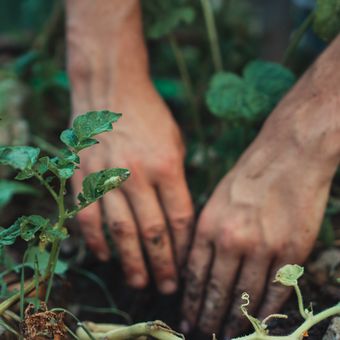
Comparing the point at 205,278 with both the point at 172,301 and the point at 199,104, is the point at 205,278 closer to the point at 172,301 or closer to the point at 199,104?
the point at 172,301

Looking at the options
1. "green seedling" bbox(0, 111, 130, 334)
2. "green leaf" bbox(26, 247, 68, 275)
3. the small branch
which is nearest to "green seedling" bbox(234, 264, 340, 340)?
the small branch

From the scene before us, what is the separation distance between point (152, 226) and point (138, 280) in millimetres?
133

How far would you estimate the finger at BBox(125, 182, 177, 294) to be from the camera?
1203 mm

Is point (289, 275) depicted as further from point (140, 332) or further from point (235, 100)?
point (235, 100)

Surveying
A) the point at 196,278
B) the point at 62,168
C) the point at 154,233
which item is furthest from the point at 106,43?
the point at 62,168

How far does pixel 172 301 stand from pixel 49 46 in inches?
43.4

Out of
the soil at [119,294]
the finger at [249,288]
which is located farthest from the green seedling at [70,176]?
the finger at [249,288]

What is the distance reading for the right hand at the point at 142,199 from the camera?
121 centimetres

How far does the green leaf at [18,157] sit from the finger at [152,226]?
45cm

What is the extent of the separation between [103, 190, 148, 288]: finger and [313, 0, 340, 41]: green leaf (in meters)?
0.51

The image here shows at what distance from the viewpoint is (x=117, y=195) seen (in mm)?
1207

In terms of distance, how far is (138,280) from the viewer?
1271 millimetres

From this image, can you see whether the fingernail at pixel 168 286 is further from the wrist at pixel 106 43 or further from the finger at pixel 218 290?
the wrist at pixel 106 43

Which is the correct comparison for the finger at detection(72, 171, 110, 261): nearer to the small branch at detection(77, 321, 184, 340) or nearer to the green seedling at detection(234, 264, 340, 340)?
the small branch at detection(77, 321, 184, 340)
